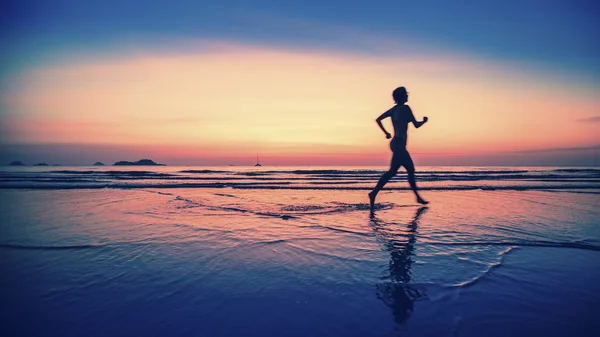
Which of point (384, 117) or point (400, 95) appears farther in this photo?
point (384, 117)

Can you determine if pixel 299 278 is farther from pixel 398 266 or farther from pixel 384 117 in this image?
pixel 384 117

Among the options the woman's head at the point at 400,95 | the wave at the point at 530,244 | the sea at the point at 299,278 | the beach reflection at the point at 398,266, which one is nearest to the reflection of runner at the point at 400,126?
the woman's head at the point at 400,95

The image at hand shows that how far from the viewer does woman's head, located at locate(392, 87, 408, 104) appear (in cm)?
666

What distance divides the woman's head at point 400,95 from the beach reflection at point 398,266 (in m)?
2.87

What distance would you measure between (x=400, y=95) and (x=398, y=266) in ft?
15.7

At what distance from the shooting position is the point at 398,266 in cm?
284

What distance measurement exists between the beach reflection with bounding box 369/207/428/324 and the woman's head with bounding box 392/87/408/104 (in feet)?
Result: 9.43

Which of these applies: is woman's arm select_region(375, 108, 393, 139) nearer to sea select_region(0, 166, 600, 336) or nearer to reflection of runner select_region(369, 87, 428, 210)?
reflection of runner select_region(369, 87, 428, 210)

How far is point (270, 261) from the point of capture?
2996 millimetres

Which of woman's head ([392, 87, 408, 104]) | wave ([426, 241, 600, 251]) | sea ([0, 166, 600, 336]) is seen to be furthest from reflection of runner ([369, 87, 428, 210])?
wave ([426, 241, 600, 251])

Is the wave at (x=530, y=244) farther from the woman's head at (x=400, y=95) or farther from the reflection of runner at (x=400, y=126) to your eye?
the woman's head at (x=400, y=95)

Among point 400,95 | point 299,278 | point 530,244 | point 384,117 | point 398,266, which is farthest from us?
point 384,117

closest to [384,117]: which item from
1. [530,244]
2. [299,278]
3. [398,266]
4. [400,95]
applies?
[400,95]

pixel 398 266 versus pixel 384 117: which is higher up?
pixel 384 117
